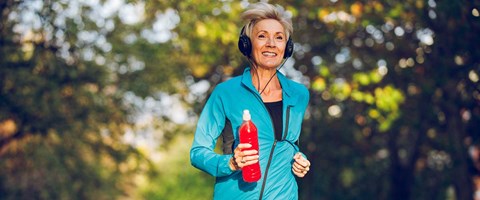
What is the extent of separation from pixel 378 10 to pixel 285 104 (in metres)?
6.97

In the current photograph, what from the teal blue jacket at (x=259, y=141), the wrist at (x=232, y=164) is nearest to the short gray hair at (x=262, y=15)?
the teal blue jacket at (x=259, y=141)

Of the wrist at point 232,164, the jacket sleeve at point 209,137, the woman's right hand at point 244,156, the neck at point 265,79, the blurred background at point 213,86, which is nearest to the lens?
the woman's right hand at point 244,156

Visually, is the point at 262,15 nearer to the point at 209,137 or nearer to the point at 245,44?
the point at 245,44

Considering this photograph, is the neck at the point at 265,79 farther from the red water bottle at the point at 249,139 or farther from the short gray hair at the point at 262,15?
the red water bottle at the point at 249,139

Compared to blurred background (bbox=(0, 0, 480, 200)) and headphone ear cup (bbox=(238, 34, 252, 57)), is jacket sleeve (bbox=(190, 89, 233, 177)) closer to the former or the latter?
headphone ear cup (bbox=(238, 34, 252, 57))

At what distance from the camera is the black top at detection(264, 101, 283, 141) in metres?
3.76

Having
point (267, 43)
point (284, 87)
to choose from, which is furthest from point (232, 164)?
point (267, 43)

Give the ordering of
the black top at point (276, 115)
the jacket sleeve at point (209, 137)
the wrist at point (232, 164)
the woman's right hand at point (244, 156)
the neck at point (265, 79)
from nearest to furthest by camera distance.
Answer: the woman's right hand at point (244, 156) → the wrist at point (232, 164) → the jacket sleeve at point (209, 137) → the black top at point (276, 115) → the neck at point (265, 79)

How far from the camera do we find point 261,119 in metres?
3.75

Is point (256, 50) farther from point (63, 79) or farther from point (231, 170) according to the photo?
point (63, 79)

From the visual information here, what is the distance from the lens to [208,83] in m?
16.6

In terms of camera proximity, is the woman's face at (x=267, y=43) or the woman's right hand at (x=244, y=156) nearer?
the woman's right hand at (x=244, y=156)

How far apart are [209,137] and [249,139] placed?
0.46 metres

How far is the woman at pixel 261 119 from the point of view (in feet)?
12.0
